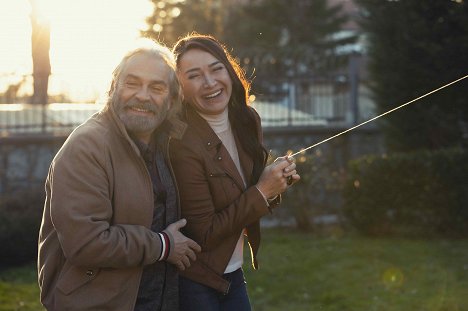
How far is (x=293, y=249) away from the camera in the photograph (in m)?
9.66

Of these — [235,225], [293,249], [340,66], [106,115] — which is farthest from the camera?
[340,66]

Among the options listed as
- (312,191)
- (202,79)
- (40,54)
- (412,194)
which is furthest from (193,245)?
(40,54)

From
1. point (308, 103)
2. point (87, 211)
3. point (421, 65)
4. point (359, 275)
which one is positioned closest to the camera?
point (87, 211)

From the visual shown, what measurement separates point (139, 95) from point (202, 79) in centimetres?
43

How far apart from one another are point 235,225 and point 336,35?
3705cm

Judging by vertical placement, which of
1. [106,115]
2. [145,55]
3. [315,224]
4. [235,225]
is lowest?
[315,224]

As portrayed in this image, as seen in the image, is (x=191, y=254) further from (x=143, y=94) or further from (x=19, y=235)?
(x=19, y=235)

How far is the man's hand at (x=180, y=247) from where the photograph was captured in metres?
3.12

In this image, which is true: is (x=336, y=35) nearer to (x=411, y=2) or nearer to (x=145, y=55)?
(x=411, y=2)

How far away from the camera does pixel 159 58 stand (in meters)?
3.18

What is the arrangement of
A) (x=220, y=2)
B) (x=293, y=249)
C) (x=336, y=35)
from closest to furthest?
(x=293, y=249)
(x=220, y=2)
(x=336, y=35)

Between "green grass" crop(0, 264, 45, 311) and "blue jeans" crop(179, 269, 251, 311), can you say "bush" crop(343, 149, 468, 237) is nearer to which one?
"green grass" crop(0, 264, 45, 311)

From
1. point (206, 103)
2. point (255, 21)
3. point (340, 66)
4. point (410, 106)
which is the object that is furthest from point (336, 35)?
point (206, 103)

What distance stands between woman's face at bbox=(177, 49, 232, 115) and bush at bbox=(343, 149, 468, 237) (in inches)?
276
